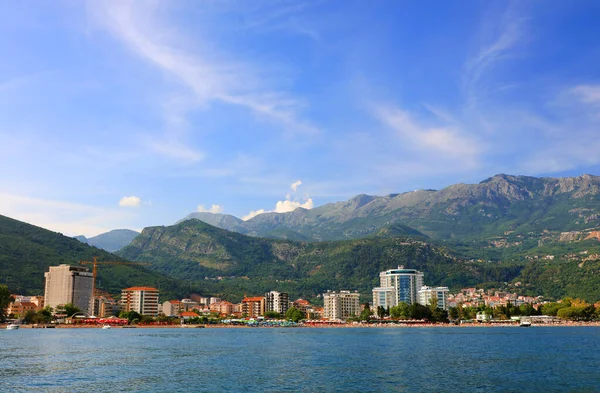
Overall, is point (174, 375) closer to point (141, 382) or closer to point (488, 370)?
point (141, 382)

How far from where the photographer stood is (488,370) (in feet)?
212

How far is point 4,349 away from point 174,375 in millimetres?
45630

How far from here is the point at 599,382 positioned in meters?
54.2

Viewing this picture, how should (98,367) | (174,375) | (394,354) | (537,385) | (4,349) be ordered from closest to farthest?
(537,385) → (174,375) → (98,367) → (394,354) → (4,349)

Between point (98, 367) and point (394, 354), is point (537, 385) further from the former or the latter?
point (98, 367)

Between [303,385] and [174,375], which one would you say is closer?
[303,385]

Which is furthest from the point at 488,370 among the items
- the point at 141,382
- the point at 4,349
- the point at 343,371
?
the point at 4,349

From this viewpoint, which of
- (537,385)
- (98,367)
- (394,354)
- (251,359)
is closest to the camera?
(537,385)

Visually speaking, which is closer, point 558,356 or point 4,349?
point 558,356

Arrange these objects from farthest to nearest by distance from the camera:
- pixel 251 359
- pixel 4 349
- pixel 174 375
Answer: pixel 4 349 < pixel 251 359 < pixel 174 375

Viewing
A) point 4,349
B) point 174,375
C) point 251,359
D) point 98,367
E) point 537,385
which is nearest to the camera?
point 537,385

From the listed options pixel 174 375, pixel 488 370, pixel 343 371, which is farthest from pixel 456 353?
pixel 174 375

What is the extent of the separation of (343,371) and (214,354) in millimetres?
29452

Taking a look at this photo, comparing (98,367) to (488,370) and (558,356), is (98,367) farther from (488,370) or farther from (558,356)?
(558,356)
